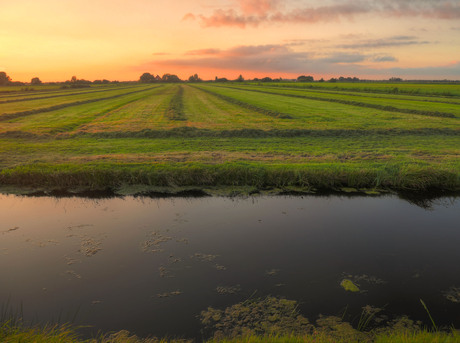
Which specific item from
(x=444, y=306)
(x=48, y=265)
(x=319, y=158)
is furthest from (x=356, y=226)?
(x=48, y=265)

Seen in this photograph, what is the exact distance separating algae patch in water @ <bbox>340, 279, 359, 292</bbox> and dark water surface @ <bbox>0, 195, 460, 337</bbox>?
0.12 metres

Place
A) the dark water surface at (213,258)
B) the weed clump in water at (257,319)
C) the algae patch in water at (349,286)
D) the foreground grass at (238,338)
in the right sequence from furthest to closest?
the algae patch in water at (349,286), the dark water surface at (213,258), the weed clump in water at (257,319), the foreground grass at (238,338)

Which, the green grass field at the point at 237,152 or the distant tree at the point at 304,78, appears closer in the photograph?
the green grass field at the point at 237,152

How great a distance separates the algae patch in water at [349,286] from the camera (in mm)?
6230

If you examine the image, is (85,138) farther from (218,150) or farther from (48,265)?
(48,265)

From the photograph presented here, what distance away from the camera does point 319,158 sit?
1451 cm

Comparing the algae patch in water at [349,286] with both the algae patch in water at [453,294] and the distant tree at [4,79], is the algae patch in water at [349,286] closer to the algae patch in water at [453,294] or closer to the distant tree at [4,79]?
the algae patch in water at [453,294]

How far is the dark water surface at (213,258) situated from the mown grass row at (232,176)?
148 cm

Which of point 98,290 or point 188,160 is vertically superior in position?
point 188,160

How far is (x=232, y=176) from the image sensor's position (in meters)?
12.6

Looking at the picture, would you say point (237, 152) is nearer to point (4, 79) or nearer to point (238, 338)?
point (238, 338)

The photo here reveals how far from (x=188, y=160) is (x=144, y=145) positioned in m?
4.90

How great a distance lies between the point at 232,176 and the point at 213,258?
18.5 ft

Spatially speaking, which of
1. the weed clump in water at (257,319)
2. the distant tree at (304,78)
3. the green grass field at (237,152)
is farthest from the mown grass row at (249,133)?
the distant tree at (304,78)
